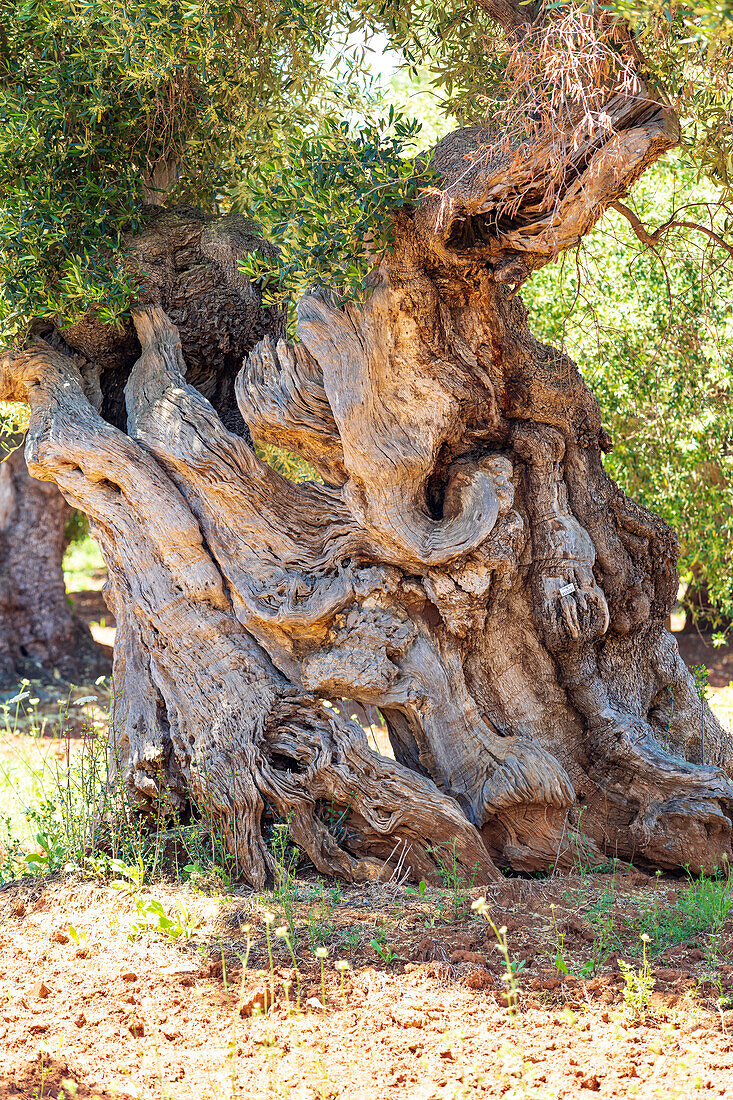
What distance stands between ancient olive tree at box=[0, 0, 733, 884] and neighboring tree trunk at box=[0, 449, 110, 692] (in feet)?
23.3

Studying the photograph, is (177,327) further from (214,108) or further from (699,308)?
(699,308)

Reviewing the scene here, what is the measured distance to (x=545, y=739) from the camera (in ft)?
17.6

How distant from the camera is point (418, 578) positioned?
533 cm

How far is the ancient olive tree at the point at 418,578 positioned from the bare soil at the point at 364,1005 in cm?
56

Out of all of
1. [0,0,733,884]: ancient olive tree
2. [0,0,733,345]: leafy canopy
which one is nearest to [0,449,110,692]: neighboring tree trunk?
[0,0,733,345]: leafy canopy

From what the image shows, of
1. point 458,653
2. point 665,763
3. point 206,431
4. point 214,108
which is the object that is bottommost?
point 665,763

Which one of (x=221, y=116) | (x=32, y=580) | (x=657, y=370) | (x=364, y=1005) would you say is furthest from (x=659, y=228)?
(x=32, y=580)

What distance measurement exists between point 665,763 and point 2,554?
33.1 feet

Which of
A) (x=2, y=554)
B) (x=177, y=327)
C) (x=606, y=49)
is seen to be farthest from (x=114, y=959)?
(x=2, y=554)

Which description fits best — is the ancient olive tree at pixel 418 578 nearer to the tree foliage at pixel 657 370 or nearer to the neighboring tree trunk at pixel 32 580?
the tree foliage at pixel 657 370

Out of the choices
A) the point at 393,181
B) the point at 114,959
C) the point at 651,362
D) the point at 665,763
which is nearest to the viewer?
the point at 114,959

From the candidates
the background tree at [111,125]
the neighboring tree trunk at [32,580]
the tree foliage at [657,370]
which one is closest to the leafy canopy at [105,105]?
the background tree at [111,125]

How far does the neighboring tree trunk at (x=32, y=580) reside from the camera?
12.4 metres

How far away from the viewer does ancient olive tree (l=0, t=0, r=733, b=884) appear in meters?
4.92
